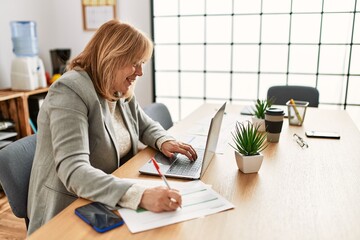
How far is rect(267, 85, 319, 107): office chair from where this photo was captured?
2.77 metres

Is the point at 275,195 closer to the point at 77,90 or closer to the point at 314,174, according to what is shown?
the point at 314,174

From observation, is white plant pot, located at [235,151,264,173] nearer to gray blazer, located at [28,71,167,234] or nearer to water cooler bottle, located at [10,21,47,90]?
gray blazer, located at [28,71,167,234]

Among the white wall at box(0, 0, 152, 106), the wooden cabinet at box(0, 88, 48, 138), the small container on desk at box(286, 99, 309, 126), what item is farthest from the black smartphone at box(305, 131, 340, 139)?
the wooden cabinet at box(0, 88, 48, 138)

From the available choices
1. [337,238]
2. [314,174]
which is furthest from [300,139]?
[337,238]

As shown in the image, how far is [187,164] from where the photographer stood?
1415 mm

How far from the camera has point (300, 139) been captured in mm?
1731

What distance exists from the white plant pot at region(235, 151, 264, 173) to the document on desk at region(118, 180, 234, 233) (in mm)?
199

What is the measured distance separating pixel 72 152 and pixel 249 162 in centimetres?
64

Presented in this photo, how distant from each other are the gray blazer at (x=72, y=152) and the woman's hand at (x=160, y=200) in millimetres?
74

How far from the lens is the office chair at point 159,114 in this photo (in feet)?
6.95

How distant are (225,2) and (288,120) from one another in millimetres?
1795

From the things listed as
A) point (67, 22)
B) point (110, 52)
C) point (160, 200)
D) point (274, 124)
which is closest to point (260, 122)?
point (274, 124)

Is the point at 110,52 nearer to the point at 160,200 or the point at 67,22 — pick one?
the point at 160,200

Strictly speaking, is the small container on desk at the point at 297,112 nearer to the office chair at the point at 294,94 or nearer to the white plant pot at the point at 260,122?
the white plant pot at the point at 260,122
